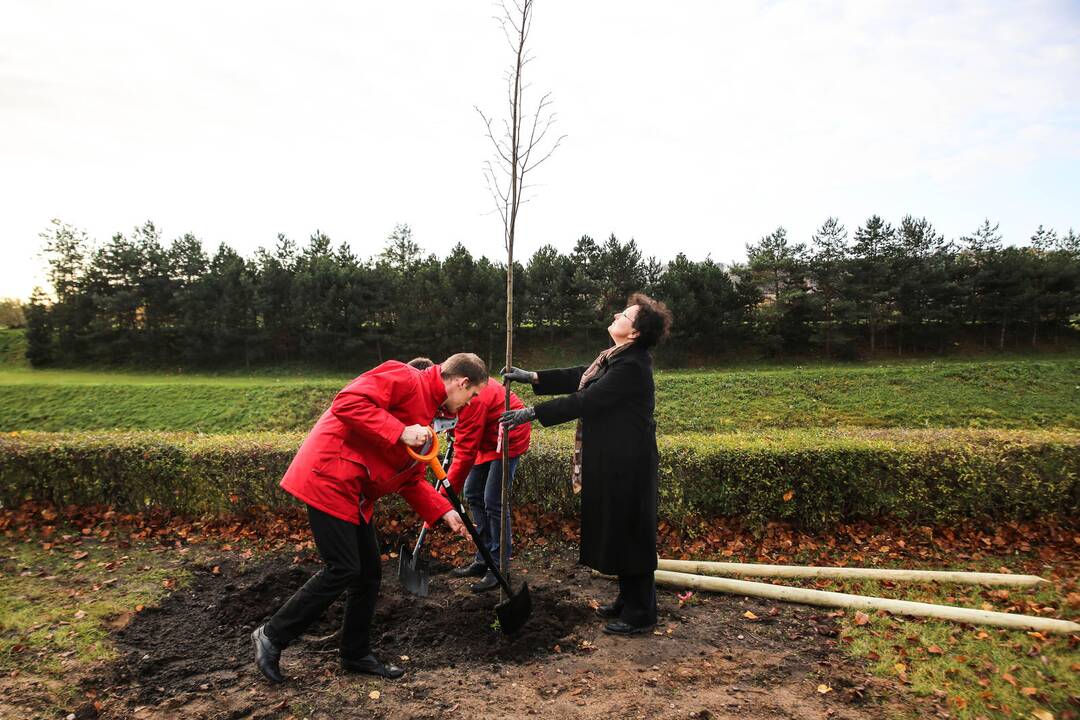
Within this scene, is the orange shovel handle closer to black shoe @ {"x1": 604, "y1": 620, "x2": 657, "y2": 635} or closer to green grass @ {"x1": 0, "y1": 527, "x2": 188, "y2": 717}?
black shoe @ {"x1": 604, "y1": 620, "x2": 657, "y2": 635}

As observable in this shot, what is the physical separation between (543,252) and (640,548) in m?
24.6

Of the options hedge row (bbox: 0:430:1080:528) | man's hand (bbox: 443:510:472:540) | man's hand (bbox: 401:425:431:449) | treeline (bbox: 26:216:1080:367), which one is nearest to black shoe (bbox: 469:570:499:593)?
man's hand (bbox: 443:510:472:540)

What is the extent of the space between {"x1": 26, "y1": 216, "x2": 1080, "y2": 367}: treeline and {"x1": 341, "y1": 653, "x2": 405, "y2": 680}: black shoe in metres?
22.5

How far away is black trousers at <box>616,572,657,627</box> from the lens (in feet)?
14.0

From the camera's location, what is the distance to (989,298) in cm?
2695

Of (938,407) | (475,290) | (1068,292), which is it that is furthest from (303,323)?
(1068,292)

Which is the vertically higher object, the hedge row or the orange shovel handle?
the orange shovel handle

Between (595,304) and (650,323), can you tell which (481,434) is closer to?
(650,323)

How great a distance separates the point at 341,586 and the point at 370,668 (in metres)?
0.61

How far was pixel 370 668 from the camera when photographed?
368cm

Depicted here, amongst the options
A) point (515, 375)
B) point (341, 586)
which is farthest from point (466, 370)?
point (341, 586)

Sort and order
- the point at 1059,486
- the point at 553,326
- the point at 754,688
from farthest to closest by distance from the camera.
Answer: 1. the point at 553,326
2. the point at 1059,486
3. the point at 754,688

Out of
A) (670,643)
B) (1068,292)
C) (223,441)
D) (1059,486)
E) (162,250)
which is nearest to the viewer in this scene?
(670,643)

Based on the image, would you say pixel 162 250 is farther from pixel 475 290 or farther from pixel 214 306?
pixel 475 290
